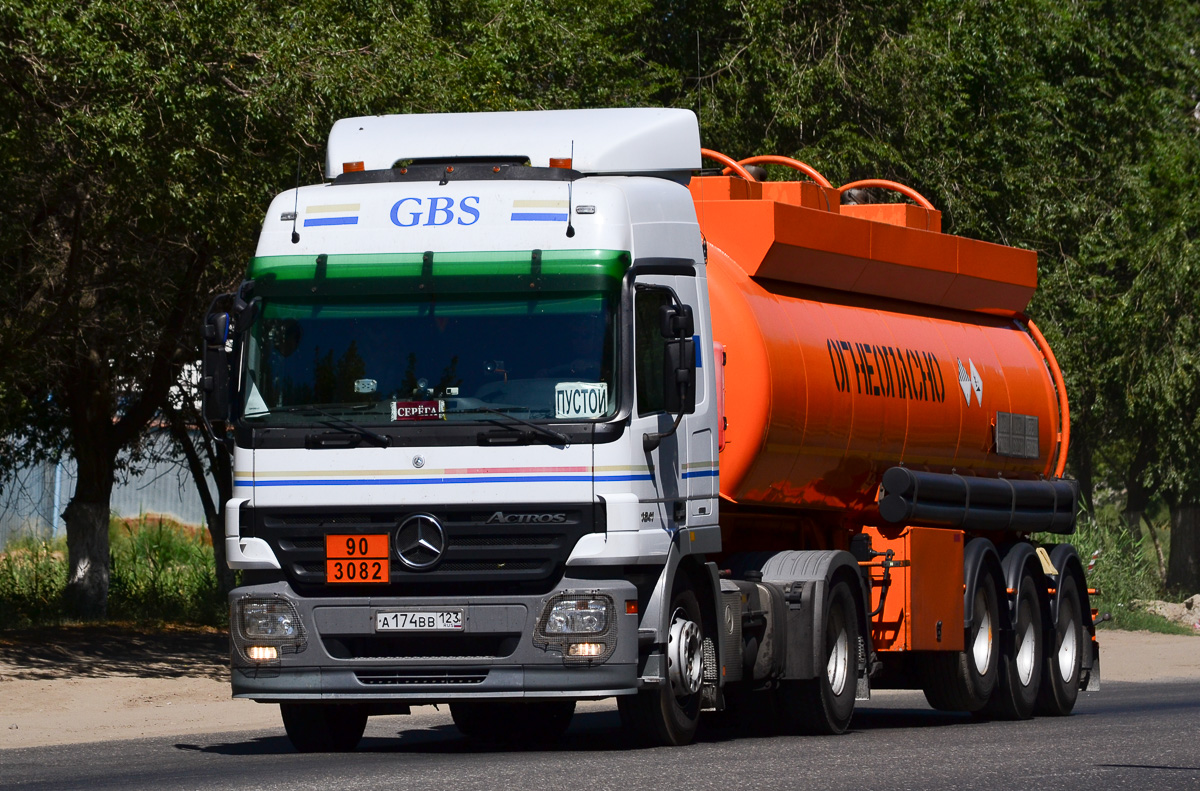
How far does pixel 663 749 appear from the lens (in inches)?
438

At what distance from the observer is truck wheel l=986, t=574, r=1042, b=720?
15555 mm

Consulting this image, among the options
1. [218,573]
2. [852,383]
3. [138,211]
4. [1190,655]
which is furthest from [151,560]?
[852,383]

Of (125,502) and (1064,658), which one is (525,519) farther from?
(125,502)

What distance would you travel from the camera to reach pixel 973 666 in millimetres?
14984

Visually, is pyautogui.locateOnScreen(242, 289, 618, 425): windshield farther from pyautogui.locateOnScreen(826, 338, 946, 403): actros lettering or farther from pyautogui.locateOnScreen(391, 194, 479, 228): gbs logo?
pyautogui.locateOnScreen(826, 338, 946, 403): actros lettering

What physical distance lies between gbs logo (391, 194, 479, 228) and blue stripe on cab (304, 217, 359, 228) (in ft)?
0.79

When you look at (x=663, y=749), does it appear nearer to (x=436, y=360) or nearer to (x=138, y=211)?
(x=436, y=360)

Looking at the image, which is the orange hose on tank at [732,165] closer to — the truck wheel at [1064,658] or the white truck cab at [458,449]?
the white truck cab at [458,449]

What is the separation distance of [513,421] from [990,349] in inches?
273

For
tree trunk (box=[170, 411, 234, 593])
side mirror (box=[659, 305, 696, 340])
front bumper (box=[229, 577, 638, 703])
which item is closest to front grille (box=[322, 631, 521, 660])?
A: front bumper (box=[229, 577, 638, 703])

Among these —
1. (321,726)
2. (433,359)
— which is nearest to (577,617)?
(433,359)

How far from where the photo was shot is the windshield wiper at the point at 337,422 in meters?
10.5

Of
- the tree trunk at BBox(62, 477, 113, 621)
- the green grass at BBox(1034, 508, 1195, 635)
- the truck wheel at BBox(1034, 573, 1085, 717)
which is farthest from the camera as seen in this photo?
the green grass at BBox(1034, 508, 1195, 635)

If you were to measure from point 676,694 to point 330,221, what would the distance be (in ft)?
11.3
